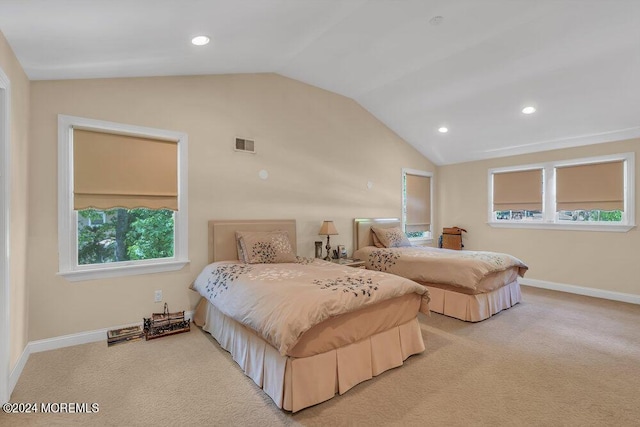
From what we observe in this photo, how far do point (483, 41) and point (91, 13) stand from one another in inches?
135

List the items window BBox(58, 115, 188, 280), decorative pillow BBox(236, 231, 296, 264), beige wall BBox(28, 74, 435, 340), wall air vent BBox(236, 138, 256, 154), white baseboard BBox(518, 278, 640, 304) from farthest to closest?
white baseboard BBox(518, 278, 640, 304)
wall air vent BBox(236, 138, 256, 154)
decorative pillow BBox(236, 231, 296, 264)
window BBox(58, 115, 188, 280)
beige wall BBox(28, 74, 435, 340)

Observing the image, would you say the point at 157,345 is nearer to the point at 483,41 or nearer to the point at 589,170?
the point at 483,41

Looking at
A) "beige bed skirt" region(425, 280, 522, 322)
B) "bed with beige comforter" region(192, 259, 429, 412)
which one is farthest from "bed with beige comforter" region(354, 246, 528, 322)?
"bed with beige comforter" region(192, 259, 429, 412)

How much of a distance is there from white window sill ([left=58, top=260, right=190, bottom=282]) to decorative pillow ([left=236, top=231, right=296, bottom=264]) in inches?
25.6

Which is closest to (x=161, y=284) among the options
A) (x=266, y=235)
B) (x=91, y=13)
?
(x=266, y=235)

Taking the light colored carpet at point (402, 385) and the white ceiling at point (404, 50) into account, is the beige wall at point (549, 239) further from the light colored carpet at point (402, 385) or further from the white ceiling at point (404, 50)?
the light colored carpet at point (402, 385)

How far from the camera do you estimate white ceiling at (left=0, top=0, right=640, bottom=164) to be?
2.10m

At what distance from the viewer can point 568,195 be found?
475 centimetres

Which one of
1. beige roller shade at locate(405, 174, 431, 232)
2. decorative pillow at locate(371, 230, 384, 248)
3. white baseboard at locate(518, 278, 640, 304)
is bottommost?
white baseboard at locate(518, 278, 640, 304)

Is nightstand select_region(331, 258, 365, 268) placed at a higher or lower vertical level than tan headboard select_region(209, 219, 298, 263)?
lower

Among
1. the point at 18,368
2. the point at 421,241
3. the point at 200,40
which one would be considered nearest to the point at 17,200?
the point at 18,368

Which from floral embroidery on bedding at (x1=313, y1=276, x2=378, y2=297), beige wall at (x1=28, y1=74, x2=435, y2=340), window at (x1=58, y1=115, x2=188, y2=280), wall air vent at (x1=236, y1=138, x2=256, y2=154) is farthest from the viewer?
wall air vent at (x1=236, y1=138, x2=256, y2=154)

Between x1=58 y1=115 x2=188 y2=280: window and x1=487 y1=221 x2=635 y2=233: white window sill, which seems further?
x1=487 y1=221 x2=635 y2=233: white window sill

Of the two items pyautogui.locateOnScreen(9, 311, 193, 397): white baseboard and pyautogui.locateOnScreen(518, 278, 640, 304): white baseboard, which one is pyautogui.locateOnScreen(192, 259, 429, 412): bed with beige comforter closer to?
pyautogui.locateOnScreen(9, 311, 193, 397): white baseboard
